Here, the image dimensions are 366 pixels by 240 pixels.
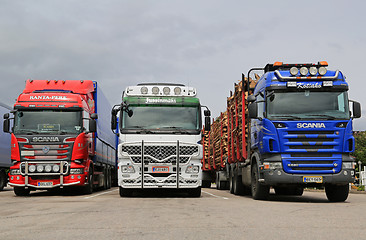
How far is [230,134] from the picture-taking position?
65.9 feet

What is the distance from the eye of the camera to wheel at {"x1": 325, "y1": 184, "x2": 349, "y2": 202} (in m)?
13.8

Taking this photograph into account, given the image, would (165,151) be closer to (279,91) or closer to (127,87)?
(127,87)

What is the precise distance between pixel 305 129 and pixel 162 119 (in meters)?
4.61

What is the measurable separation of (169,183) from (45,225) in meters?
7.43

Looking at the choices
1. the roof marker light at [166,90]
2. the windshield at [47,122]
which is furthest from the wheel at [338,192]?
the windshield at [47,122]

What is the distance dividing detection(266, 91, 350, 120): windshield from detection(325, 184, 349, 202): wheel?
7.06 feet

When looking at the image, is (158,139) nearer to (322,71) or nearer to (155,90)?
(155,90)

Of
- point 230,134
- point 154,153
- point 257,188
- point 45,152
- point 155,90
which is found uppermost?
point 155,90

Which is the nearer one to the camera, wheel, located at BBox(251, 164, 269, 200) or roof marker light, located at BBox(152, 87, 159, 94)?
wheel, located at BBox(251, 164, 269, 200)

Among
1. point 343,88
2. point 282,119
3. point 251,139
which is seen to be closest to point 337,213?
point 282,119

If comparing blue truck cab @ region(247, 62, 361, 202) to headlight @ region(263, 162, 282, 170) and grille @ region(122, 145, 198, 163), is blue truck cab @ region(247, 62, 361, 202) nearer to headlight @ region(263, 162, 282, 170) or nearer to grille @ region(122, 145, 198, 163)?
headlight @ region(263, 162, 282, 170)

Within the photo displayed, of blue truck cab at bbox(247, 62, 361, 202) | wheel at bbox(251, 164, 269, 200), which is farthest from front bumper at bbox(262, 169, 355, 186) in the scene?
wheel at bbox(251, 164, 269, 200)

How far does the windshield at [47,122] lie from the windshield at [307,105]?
7073 millimetres

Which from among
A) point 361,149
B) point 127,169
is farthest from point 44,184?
point 361,149
